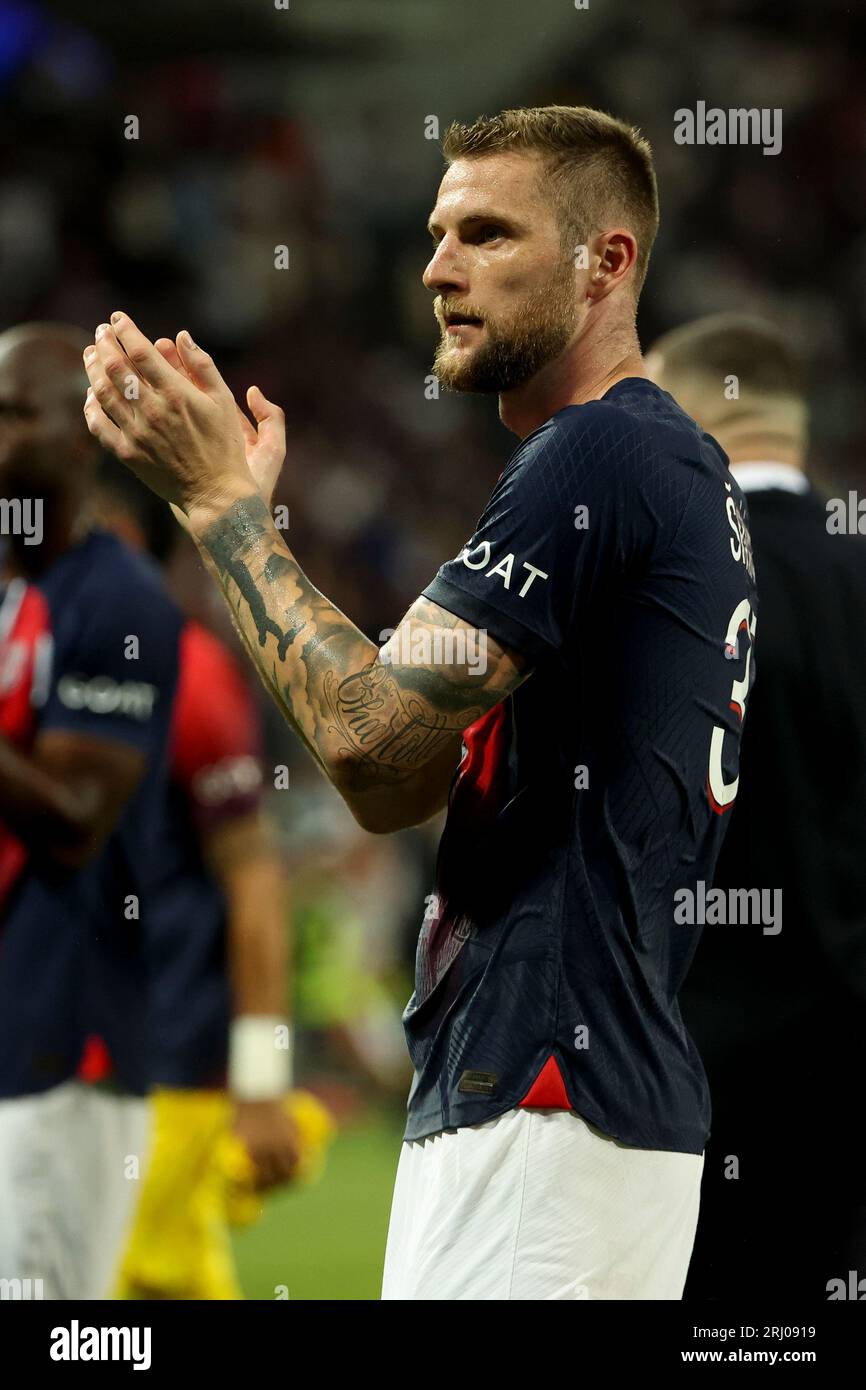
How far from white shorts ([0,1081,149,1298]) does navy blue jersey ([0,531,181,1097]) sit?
66 mm

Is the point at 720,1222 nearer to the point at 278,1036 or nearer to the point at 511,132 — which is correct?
the point at 278,1036

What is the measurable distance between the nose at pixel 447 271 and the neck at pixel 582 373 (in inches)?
6.3

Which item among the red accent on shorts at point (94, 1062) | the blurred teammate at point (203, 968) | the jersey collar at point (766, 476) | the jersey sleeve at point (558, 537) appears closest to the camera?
the jersey sleeve at point (558, 537)

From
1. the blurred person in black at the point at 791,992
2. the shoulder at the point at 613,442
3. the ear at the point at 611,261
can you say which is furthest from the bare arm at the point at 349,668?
the blurred person in black at the point at 791,992

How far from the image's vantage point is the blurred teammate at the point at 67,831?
3584 millimetres

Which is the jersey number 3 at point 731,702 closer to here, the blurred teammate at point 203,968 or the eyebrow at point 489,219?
the eyebrow at point 489,219

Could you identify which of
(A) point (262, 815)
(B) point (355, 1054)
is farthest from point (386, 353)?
(A) point (262, 815)

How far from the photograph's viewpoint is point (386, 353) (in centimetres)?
1102

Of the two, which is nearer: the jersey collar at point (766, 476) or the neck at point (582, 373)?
the neck at point (582, 373)

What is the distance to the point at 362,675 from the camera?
6.84ft

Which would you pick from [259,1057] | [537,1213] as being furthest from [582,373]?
[259,1057]

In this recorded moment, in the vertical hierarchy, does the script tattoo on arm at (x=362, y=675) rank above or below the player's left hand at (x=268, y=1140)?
above

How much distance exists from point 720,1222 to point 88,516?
6.65 feet
